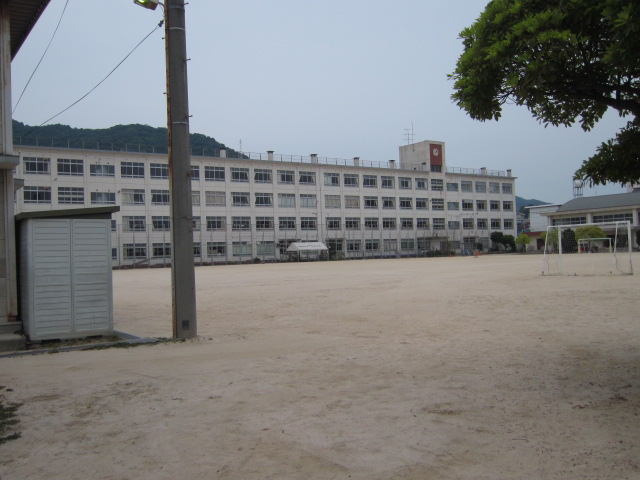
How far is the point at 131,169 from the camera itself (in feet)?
221

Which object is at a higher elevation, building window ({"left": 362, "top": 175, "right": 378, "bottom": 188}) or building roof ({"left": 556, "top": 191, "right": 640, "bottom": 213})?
building window ({"left": 362, "top": 175, "right": 378, "bottom": 188})

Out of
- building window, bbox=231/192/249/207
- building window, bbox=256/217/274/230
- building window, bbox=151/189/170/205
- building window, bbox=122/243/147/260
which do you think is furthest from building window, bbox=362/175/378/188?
building window, bbox=122/243/147/260

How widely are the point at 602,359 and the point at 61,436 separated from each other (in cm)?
695

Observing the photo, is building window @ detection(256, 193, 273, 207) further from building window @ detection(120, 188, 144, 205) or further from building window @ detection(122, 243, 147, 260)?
building window @ detection(122, 243, 147, 260)

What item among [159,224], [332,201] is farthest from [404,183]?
[159,224]

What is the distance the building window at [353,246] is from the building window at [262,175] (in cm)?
1524

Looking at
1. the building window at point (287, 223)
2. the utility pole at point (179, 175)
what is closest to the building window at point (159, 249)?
the building window at point (287, 223)

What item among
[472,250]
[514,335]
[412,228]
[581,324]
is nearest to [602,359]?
[514,335]

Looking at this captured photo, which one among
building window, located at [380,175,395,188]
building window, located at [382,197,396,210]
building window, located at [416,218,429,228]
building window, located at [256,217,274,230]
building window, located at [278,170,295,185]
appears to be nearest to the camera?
building window, located at [256,217,274,230]

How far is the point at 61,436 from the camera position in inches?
192

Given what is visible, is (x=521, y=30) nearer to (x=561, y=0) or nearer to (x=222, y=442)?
(x=561, y=0)

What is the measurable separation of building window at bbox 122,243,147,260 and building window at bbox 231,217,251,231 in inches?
472

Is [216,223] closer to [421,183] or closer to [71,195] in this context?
[71,195]

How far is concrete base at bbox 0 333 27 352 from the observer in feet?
32.0
